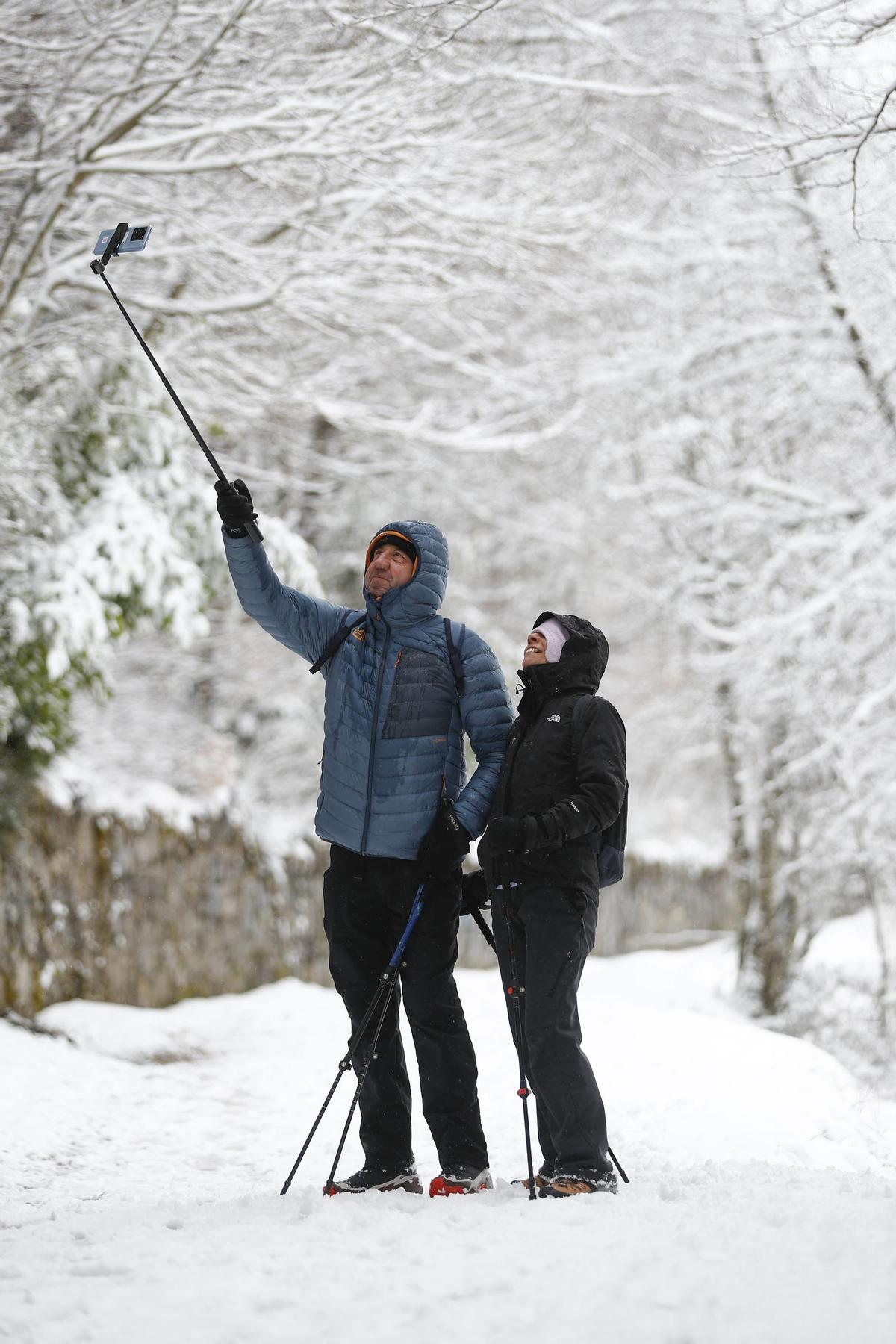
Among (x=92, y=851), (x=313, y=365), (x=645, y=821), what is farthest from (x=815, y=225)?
(x=645, y=821)

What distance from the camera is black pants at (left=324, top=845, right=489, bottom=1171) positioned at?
3.85 m

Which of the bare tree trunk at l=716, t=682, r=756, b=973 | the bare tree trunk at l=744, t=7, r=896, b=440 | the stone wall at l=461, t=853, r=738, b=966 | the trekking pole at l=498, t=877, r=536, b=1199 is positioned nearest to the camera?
the trekking pole at l=498, t=877, r=536, b=1199

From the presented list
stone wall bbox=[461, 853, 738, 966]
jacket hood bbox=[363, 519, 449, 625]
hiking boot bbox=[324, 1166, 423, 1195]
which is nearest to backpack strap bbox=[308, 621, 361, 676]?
jacket hood bbox=[363, 519, 449, 625]

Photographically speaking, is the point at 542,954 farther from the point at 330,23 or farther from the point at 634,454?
the point at 634,454

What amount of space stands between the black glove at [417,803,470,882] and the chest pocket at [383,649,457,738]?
29 cm

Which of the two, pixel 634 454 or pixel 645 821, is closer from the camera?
pixel 634 454

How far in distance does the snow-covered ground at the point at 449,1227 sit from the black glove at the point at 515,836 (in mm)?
971

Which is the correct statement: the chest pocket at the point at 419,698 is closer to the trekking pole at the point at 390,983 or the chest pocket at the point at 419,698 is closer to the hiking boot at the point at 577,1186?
the trekking pole at the point at 390,983

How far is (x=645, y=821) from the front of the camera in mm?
25891

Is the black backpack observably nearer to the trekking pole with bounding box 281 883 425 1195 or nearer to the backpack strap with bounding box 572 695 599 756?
the backpack strap with bounding box 572 695 599 756

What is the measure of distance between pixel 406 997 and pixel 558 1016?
20.6 inches

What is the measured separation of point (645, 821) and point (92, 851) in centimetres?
1846

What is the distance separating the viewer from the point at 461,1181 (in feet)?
12.3

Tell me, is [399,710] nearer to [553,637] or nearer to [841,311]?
[553,637]
